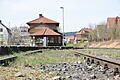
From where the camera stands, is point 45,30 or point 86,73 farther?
point 45,30

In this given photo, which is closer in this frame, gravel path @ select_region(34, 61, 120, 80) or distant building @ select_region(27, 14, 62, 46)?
gravel path @ select_region(34, 61, 120, 80)

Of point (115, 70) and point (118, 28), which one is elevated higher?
point (118, 28)

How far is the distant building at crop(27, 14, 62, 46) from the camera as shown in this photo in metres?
59.3

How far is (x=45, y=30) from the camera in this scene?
62.9 m

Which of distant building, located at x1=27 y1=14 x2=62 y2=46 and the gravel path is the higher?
distant building, located at x1=27 y1=14 x2=62 y2=46

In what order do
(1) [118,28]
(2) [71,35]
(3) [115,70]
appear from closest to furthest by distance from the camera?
1. (3) [115,70]
2. (1) [118,28]
3. (2) [71,35]

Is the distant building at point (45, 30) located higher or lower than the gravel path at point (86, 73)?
higher

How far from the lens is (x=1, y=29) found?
3873 inches

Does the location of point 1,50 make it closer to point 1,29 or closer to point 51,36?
point 51,36

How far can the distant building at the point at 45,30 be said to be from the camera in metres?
59.3

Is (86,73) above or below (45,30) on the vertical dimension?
below

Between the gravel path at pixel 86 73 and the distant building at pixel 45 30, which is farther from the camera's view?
the distant building at pixel 45 30

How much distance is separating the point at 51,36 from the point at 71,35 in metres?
119

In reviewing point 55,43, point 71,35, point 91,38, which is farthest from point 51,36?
point 71,35
